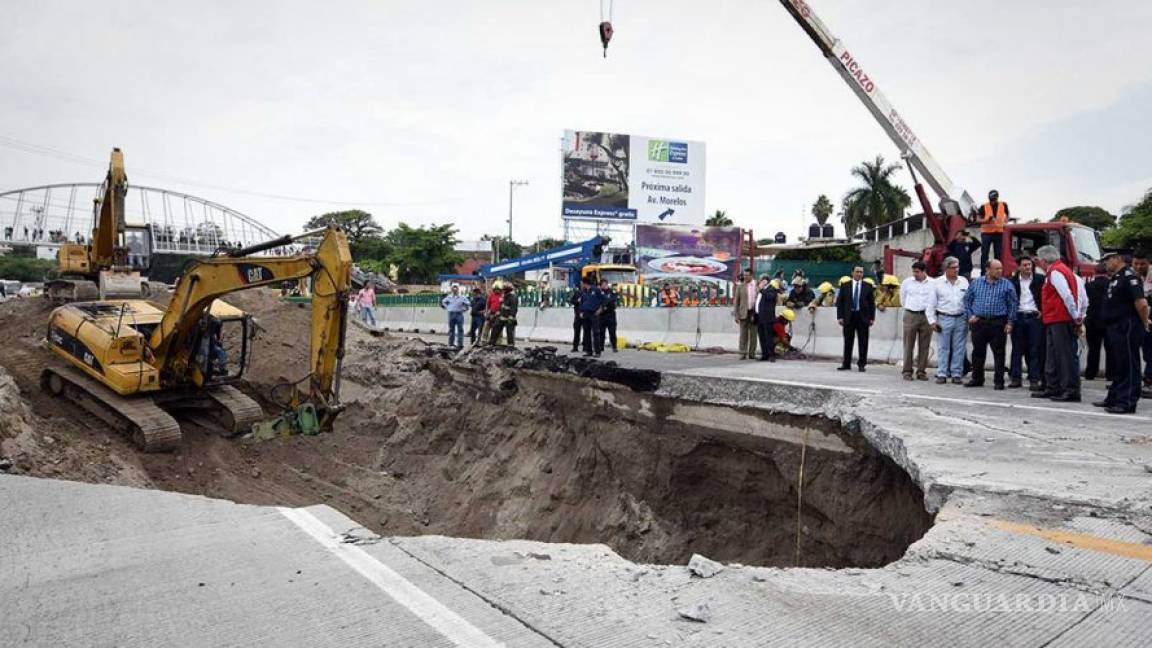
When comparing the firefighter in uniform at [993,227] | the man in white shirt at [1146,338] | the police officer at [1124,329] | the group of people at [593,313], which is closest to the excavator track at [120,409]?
the group of people at [593,313]

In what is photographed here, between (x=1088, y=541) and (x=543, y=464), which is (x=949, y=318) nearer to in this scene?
(x=543, y=464)

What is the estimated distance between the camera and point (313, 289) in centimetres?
952

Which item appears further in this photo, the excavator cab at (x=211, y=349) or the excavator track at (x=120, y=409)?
the excavator cab at (x=211, y=349)

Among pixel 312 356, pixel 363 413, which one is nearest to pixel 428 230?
pixel 363 413

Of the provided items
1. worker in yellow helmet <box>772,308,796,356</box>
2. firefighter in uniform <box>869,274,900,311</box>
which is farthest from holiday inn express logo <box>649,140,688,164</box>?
firefighter in uniform <box>869,274,900,311</box>

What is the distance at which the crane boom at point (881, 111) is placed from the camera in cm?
1504

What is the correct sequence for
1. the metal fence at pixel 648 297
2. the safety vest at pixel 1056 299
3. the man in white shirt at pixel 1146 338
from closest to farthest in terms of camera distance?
the safety vest at pixel 1056 299
the man in white shirt at pixel 1146 338
the metal fence at pixel 648 297

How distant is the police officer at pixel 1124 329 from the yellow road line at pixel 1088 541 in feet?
13.8

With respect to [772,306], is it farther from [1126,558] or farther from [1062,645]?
[1062,645]

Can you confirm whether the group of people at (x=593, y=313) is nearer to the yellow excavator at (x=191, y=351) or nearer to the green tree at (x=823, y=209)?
the yellow excavator at (x=191, y=351)

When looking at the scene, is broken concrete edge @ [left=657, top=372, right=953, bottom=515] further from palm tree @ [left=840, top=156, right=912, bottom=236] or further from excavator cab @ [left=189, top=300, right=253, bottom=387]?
palm tree @ [left=840, top=156, right=912, bottom=236]

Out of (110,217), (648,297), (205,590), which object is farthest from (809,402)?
(110,217)

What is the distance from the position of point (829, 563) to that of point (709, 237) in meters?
30.4

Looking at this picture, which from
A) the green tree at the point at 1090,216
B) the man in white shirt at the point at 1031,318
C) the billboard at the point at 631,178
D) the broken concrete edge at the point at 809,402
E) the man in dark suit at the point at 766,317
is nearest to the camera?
the broken concrete edge at the point at 809,402
